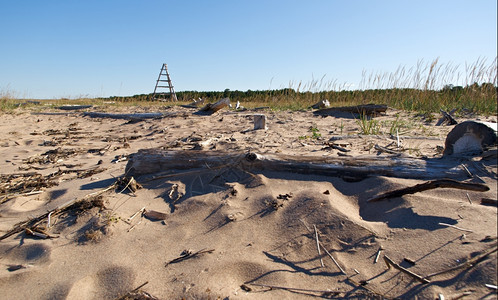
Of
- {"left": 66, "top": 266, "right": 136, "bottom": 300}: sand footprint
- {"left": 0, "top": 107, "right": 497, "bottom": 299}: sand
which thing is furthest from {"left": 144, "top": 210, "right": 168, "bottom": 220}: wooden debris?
{"left": 66, "top": 266, "right": 136, "bottom": 300}: sand footprint

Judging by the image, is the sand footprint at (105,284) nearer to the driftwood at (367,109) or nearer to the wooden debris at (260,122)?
the wooden debris at (260,122)

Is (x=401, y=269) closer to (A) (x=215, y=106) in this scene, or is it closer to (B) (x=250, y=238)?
(B) (x=250, y=238)

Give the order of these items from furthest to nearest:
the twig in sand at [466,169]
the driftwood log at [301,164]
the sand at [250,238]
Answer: the driftwood log at [301,164] < the twig in sand at [466,169] < the sand at [250,238]

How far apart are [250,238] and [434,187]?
43.2 inches

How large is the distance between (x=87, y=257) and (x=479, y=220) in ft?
7.26

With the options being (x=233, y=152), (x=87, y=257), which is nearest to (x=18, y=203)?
(x=87, y=257)

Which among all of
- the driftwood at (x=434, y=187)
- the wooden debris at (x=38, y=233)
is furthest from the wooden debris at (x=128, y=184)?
the driftwood at (x=434, y=187)

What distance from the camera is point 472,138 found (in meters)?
2.22

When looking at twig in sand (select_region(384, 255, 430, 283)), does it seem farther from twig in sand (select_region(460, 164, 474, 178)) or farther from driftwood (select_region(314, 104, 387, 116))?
driftwood (select_region(314, 104, 387, 116))

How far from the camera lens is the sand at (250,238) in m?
1.52

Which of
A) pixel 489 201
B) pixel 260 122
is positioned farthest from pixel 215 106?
pixel 489 201

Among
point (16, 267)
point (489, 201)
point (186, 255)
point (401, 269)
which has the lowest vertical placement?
point (16, 267)

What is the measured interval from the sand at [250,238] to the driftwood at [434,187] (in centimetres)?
4

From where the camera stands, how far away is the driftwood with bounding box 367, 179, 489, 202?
1639 millimetres
